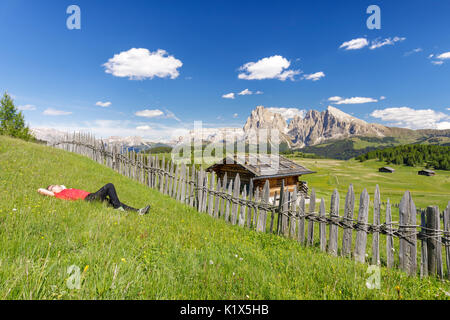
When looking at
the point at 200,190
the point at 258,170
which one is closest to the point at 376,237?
the point at 200,190

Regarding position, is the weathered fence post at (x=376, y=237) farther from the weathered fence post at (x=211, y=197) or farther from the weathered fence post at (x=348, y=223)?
the weathered fence post at (x=211, y=197)

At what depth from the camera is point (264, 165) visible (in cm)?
1934

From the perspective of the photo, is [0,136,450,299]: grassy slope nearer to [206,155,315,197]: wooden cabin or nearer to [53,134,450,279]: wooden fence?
[53,134,450,279]: wooden fence

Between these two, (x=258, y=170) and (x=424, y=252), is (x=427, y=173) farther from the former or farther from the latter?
(x=424, y=252)

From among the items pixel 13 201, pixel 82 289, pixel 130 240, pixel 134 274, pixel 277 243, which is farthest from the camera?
pixel 277 243

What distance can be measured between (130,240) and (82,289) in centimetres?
156

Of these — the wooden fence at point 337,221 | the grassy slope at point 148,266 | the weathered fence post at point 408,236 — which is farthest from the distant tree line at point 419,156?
the grassy slope at point 148,266

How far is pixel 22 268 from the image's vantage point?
1832 mm

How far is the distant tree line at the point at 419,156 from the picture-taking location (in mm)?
114375

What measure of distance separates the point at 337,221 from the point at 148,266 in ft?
12.0

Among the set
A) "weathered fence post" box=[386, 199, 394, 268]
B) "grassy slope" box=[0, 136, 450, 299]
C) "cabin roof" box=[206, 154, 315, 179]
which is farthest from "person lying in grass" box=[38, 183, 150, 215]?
"cabin roof" box=[206, 154, 315, 179]

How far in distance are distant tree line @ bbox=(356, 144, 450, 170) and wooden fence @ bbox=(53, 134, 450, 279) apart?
15283 centimetres
